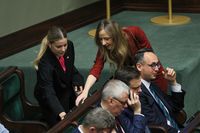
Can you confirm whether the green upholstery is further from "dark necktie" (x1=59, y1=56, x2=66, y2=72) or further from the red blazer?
the red blazer

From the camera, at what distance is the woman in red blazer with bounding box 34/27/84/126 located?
10.9 ft

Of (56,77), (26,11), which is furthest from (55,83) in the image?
(26,11)

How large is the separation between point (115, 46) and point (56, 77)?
1.44ft

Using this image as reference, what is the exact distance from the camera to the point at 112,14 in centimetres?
596

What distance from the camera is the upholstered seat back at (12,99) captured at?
352cm

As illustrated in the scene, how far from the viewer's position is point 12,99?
3605 mm

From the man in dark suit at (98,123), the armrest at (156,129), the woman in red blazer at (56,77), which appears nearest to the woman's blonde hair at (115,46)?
the woman in red blazer at (56,77)

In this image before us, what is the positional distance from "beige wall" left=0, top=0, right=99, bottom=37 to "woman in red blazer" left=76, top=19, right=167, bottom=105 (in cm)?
166

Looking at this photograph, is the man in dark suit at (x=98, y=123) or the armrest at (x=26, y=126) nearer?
the man in dark suit at (x=98, y=123)

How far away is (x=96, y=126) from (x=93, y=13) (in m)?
3.49

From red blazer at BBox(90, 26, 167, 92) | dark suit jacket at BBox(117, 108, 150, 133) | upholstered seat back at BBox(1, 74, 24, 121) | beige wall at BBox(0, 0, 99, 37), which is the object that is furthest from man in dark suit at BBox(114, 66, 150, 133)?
beige wall at BBox(0, 0, 99, 37)

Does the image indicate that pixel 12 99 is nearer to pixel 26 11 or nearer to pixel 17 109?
pixel 17 109

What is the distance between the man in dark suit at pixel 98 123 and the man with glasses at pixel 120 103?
7.9 inches

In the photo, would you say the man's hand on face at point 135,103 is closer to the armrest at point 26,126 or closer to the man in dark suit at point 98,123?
the man in dark suit at point 98,123
